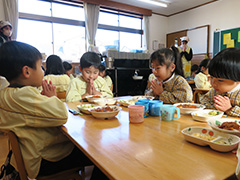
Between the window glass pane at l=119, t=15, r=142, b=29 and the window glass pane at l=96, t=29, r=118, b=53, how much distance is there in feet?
1.63

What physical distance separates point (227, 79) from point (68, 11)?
17.6ft

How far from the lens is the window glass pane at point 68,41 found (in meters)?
5.25

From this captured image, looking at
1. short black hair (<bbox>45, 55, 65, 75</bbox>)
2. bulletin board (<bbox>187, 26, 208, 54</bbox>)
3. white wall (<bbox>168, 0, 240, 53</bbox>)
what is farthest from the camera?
bulletin board (<bbox>187, 26, 208, 54</bbox>)

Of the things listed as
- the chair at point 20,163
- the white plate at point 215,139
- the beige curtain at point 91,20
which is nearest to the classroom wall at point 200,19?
the beige curtain at point 91,20

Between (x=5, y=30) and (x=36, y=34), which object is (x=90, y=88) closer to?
(x=5, y=30)

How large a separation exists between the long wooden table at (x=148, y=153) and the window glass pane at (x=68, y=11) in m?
5.18

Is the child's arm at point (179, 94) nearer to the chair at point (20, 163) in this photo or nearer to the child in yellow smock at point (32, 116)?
the child in yellow smock at point (32, 116)

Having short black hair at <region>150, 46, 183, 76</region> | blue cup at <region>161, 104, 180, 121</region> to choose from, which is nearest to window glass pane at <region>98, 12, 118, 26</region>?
short black hair at <region>150, 46, 183, 76</region>

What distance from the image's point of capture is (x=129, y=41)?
6.67 m

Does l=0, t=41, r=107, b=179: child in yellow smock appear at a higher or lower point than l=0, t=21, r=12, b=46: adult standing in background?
lower

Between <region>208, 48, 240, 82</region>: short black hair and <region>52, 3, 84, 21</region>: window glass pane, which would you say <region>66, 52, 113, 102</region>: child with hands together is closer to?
<region>208, 48, 240, 82</region>: short black hair

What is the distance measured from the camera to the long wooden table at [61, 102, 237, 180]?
0.49 metres

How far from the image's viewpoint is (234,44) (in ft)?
16.6

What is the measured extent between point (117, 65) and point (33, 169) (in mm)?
4250
